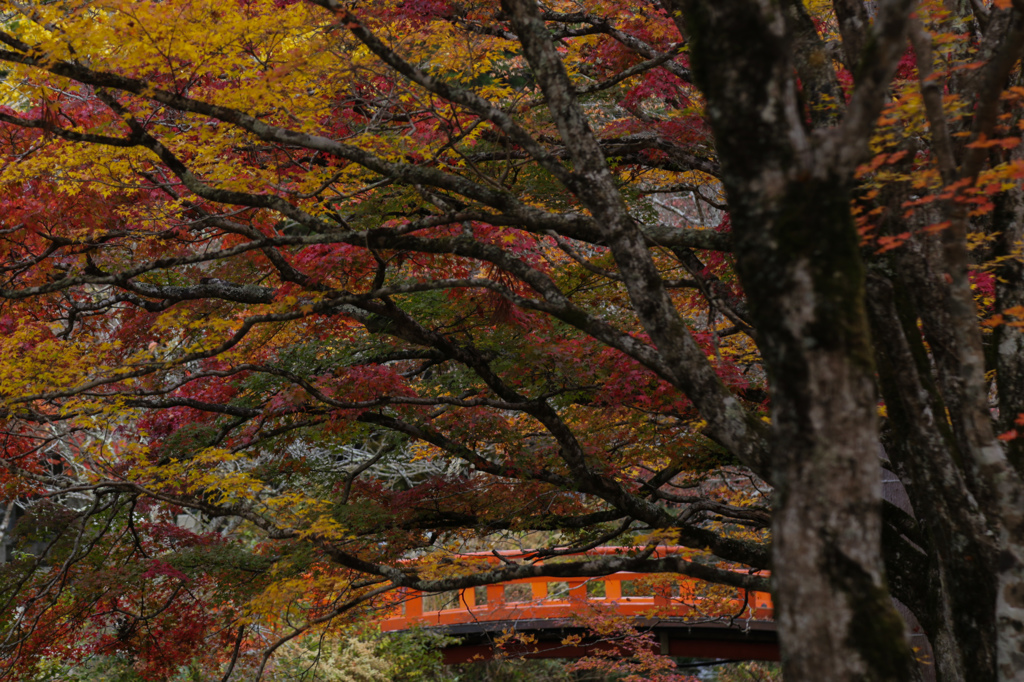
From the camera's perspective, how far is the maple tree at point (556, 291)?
120 inches

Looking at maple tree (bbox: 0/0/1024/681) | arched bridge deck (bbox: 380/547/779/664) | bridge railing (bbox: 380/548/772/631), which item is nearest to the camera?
maple tree (bbox: 0/0/1024/681)

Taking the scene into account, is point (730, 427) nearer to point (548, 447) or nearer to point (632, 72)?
point (632, 72)

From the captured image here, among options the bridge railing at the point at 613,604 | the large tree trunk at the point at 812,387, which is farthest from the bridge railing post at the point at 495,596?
the large tree trunk at the point at 812,387

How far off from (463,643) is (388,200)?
879 cm

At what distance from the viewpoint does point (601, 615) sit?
39.2 feet

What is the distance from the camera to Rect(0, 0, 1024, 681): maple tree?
9.98 ft

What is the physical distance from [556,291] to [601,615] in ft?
26.7

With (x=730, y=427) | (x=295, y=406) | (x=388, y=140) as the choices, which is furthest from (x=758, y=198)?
→ (x=295, y=406)

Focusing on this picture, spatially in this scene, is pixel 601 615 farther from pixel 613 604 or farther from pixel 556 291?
pixel 556 291

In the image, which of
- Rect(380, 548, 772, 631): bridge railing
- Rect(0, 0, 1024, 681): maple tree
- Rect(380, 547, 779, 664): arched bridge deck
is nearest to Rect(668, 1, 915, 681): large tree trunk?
Rect(0, 0, 1024, 681): maple tree

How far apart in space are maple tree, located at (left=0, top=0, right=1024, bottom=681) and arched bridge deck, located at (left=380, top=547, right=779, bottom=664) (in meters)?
2.52

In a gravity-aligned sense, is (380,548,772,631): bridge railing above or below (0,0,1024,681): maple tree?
below

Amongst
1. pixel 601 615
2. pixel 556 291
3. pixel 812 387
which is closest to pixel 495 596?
pixel 601 615

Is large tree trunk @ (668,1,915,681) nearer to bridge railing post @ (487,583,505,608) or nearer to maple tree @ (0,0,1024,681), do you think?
maple tree @ (0,0,1024,681)
